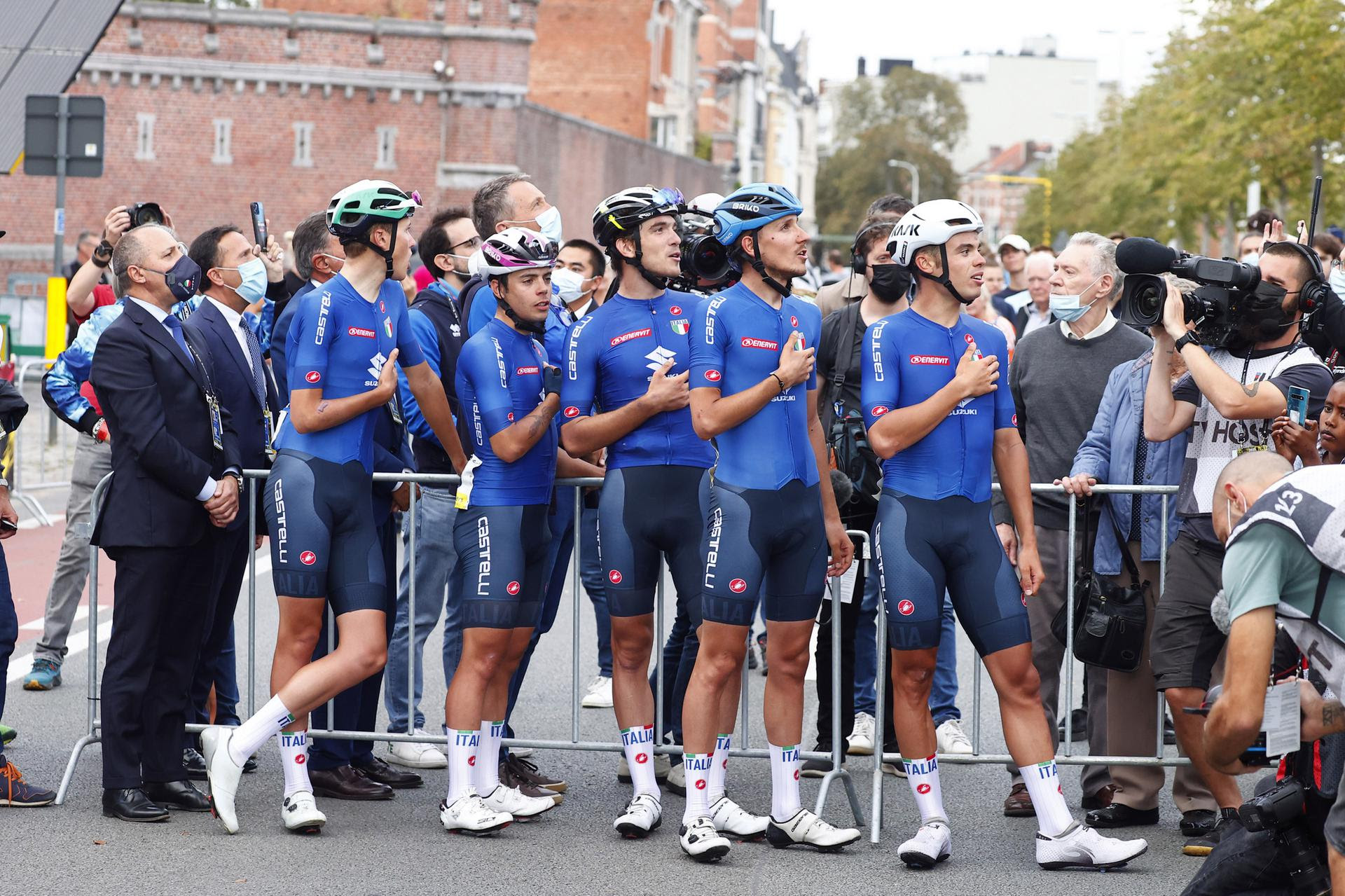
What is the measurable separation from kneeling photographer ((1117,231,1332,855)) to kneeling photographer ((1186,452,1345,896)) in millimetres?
1318

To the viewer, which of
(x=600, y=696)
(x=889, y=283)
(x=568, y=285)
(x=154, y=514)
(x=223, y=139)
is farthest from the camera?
(x=223, y=139)

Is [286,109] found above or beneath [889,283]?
above

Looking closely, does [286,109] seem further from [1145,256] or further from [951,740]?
[1145,256]

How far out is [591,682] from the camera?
913cm

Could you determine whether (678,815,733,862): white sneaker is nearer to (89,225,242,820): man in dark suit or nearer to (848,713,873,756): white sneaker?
(848,713,873,756): white sneaker

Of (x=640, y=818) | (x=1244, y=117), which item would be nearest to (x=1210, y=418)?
(x=640, y=818)

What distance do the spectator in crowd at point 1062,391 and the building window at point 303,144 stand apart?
A: 4184cm

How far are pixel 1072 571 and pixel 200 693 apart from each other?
369 centimetres

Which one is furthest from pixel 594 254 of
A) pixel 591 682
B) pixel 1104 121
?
pixel 1104 121

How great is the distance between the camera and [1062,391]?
7.24 m

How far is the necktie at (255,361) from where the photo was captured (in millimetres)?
6914

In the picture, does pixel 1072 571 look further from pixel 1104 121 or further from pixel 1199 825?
pixel 1104 121

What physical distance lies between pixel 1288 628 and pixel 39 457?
17517 mm

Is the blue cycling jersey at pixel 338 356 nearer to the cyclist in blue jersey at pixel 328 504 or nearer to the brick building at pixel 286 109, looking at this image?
the cyclist in blue jersey at pixel 328 504
